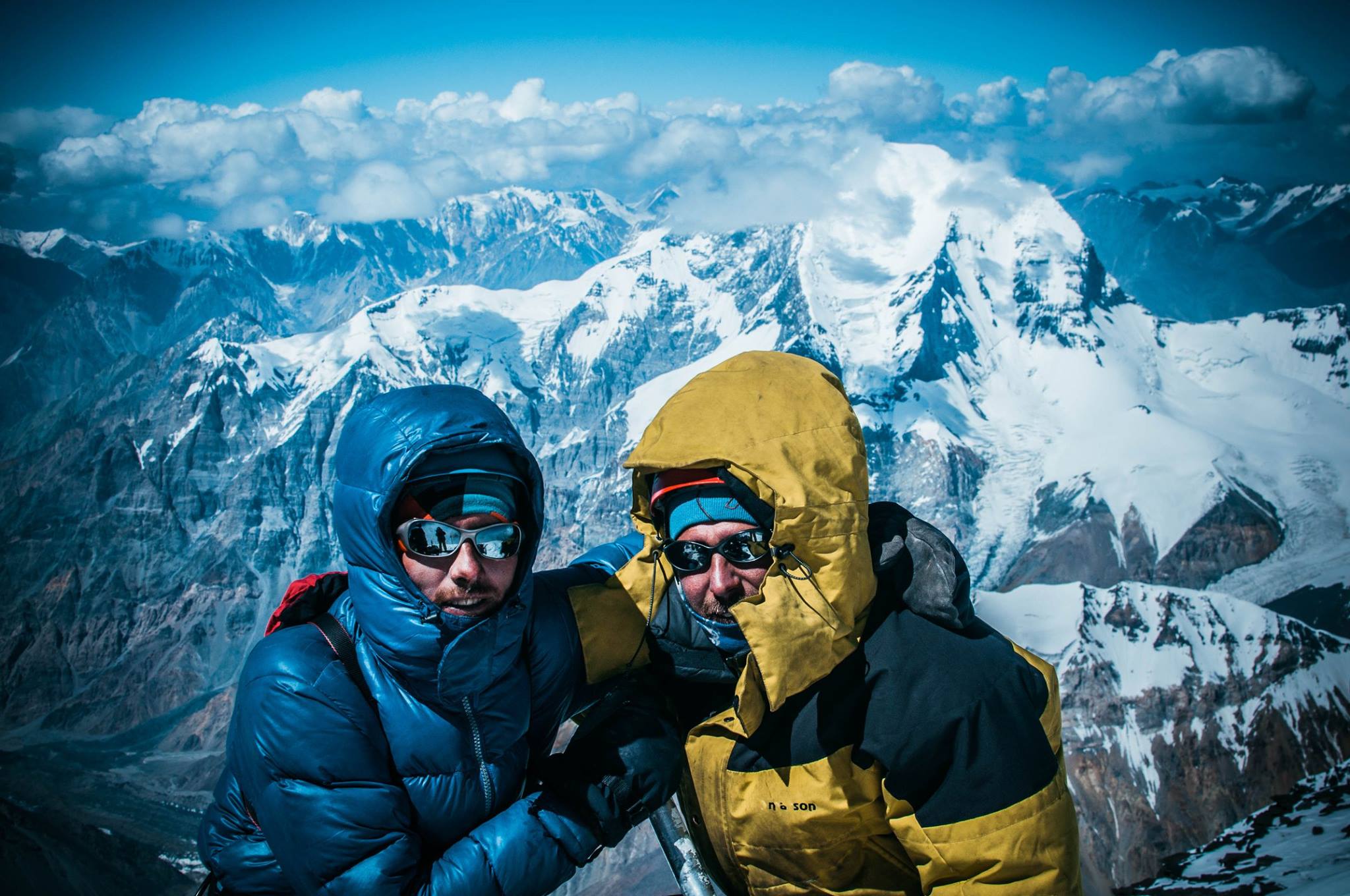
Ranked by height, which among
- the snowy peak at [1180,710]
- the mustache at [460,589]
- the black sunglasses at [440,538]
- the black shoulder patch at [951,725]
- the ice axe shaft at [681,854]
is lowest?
the snowy peak at [1180,710]

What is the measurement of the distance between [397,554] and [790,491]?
9.41 feet

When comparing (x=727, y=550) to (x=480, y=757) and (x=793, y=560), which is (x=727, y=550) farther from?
(x=480, y=757)

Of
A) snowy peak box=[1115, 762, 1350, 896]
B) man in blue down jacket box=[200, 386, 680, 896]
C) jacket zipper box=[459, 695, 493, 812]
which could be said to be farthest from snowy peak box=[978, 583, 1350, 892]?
jacket zipper box=[459, 695, 493, 812]

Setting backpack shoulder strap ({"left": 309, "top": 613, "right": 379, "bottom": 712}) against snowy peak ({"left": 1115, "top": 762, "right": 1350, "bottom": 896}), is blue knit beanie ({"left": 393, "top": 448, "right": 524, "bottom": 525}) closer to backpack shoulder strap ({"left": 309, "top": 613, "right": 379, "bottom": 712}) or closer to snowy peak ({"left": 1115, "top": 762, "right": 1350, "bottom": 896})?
backpack shoulder strap ({"left": 309, "top": 613, "right": 379, "bottom": 712})

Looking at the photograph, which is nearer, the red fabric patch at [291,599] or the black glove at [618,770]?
the red fabric patch at [291,599]

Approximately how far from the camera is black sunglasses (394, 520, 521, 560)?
17.9 ft

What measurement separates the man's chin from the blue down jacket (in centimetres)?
7

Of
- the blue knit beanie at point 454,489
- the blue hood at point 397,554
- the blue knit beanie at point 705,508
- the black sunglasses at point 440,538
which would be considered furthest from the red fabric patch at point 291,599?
the blue knit beanie at point 705,508

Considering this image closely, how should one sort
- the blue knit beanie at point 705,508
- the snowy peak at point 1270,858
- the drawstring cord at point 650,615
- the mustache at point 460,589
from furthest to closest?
1. the snowy peak at point 1270,858
2. the drawstring cord at point 650,615
3. the blue knit beanie at point 705,508
4. the mustache at point 460,589

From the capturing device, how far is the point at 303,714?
16.9 ft

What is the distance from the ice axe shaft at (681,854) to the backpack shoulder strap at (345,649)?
2383 millimetres

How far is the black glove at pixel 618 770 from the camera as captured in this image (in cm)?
594

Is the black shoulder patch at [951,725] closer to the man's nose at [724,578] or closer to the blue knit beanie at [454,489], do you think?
the man's nose at [724,578]

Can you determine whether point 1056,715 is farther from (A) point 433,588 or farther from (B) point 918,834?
(A) point 433,588
